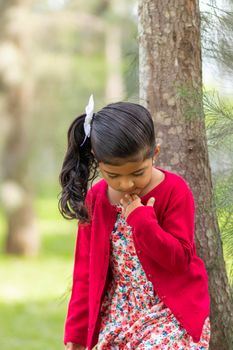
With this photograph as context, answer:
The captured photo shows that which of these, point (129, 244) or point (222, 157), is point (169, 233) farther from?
point (222, 157)

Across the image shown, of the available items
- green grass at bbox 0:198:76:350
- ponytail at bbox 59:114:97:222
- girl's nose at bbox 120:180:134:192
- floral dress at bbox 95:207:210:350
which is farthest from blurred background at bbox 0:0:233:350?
girl's nose at bbox 120:180:134:192

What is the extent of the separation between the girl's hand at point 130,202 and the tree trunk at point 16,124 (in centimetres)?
1042

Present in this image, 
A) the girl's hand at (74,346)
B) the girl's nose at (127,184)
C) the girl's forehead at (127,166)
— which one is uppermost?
the girl's forehead at (127,166)

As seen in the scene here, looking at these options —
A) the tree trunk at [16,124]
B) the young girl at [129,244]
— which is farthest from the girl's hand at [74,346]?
the tree trunk at [16,124]

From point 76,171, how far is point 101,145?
1.05 feet

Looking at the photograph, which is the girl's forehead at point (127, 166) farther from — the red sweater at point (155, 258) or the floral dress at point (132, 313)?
the floral dress at point (132, 313)

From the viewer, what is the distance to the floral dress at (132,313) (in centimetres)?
312

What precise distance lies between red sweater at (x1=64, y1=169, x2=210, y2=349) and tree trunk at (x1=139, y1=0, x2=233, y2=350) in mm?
552

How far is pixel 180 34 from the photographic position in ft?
12.4

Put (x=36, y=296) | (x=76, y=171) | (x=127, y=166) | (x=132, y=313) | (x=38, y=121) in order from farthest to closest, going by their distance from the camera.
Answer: (x=38, y=121)
(x=36, y=296)
(x=76, y=171)
(x=132, y=313)
(x=127, y=166)

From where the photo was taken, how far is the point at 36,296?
10.5 m

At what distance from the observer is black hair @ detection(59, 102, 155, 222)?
3.00 m

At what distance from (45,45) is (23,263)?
136 inches

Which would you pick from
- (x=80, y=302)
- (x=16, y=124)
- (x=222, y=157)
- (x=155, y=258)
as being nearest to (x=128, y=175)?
(x=155, y=258)
